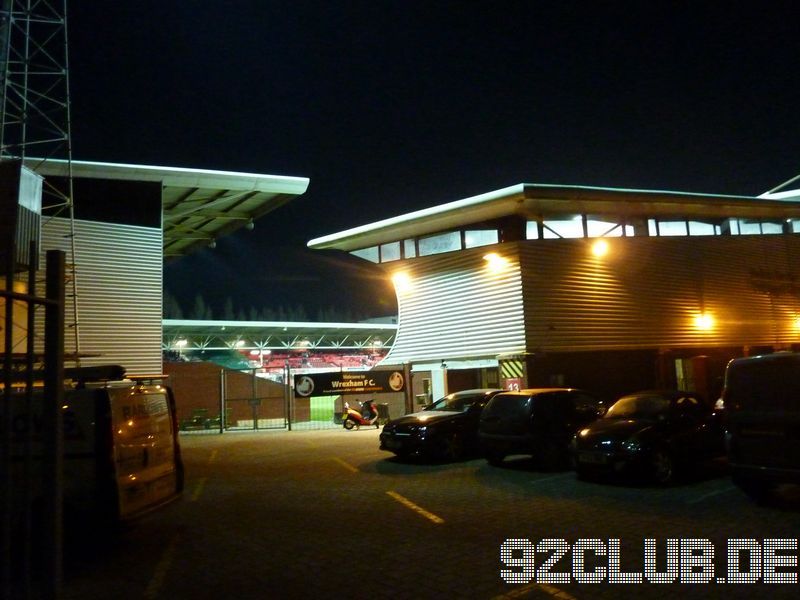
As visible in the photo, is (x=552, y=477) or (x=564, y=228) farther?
(x=564, y=228)

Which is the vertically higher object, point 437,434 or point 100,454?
point 100,454

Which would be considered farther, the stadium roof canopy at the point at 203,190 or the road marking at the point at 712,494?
the stadium roof canopy at the point at 203,190

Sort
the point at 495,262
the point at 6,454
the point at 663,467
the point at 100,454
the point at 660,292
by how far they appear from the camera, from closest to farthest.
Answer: the point at 6,454
the point at 100,454
the point at 663,467
the point at 495,262
the point at 660,292

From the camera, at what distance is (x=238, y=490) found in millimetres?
10516

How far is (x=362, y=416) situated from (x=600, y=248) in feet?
31.0

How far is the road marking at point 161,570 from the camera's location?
5.53m

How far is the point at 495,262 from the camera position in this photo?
62.7 feet

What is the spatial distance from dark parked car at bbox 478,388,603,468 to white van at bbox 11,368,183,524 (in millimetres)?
6573

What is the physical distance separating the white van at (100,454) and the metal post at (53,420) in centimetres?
320

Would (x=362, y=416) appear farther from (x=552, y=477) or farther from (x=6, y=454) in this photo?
Answer: (x=6, y=454)

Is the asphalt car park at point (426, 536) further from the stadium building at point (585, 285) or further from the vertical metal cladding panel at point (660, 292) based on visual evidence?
the vertical metal cladding panel at point (660, 292)

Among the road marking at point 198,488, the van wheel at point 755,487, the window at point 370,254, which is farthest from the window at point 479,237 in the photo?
the van wheel at point 755,487

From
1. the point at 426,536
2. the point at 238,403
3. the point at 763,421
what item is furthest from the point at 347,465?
the point at 238,403

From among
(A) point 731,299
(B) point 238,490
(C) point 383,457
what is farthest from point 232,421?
(A) point 731,299
